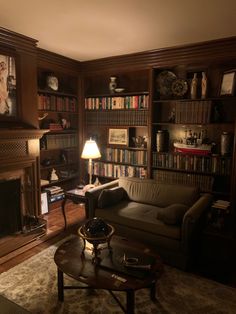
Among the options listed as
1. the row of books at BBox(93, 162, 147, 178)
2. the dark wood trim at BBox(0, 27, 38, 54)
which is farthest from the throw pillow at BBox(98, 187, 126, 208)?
the dark wood trim at BBox(0, 27, 38, 54)

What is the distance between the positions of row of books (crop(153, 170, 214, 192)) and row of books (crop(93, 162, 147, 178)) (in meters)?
0.29

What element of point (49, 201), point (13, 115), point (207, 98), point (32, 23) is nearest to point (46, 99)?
point (13, 115)

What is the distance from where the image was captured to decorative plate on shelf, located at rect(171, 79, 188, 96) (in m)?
3.73

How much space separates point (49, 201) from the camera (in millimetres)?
4160

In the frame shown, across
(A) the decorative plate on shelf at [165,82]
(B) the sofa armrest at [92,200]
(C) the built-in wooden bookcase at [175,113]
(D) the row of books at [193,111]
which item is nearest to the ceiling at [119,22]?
(C) the built-in wooden bookcase at [175,113]

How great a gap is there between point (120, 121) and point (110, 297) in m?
2.84

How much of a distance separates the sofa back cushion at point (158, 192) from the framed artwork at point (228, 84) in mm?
1345

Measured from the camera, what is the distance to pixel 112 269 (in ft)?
6.25

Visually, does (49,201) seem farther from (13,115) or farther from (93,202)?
(13,115)

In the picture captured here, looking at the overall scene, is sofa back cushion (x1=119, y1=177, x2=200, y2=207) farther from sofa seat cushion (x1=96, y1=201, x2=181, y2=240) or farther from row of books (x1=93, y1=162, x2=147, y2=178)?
row of books (x1=93, y1=162, x2=147, y2=178)

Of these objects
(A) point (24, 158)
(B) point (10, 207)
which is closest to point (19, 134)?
(A) point (24, 158)

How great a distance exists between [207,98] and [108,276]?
2696 millimetres

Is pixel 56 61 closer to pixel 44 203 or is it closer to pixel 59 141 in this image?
pixel 59 141

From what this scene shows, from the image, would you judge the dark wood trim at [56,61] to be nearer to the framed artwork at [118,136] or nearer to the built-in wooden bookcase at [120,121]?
the built-in wooden bookcase at [120,121]
